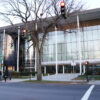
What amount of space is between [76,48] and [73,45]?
1.21 meters

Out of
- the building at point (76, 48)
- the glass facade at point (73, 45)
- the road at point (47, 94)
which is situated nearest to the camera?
the road at point (47, 94)

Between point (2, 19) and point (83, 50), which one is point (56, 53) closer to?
point (83, 50)

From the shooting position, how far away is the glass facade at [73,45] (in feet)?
126

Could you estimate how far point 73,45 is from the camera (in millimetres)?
40938

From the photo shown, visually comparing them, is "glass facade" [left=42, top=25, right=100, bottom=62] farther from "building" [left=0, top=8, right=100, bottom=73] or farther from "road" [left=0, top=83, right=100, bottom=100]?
"road" [left=0, top=83, right=100, bottom=100]

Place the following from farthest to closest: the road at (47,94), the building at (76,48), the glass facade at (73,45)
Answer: the glass facade at (73,45), the building at (76,48), the road at (47,94)

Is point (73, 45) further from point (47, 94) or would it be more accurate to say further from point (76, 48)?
point (47, 94)

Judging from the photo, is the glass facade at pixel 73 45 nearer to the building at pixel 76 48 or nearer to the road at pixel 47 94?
the building at pixel 76 48

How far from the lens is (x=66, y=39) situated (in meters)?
42.0

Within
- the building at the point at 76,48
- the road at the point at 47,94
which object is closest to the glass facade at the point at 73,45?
the building at the point at 76,48

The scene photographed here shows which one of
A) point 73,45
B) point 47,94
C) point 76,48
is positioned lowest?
point 47,94

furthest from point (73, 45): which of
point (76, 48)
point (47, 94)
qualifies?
point (47, 94)

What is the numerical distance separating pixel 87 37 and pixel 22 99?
33.4 meters

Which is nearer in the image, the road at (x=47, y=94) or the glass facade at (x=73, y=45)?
the road at (x=47, y=94)
